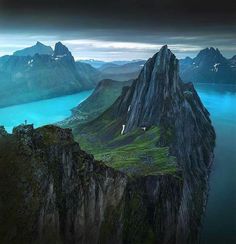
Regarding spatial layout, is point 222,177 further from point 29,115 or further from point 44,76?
point 44,76

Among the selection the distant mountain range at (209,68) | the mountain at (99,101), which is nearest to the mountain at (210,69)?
the distant mountain range at (209,68)

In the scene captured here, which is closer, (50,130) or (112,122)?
(50,130)

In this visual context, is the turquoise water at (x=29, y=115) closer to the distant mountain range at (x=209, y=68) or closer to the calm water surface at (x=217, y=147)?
the calm water surface at (x=217, y=147)

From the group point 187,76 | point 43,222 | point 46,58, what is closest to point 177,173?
point 43,222

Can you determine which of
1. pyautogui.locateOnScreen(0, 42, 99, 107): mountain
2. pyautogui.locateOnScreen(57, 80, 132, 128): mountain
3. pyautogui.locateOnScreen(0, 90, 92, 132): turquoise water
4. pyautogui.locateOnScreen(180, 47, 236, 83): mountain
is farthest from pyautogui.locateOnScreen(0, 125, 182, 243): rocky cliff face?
pyautogui.locateOnScreen(180, 47, 236, 83): mountain

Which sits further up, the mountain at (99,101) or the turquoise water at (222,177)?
the mountain at (99,101)

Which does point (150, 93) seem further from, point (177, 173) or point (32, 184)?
point (32, 184)

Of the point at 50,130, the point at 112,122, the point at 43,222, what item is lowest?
the point at 112,122
